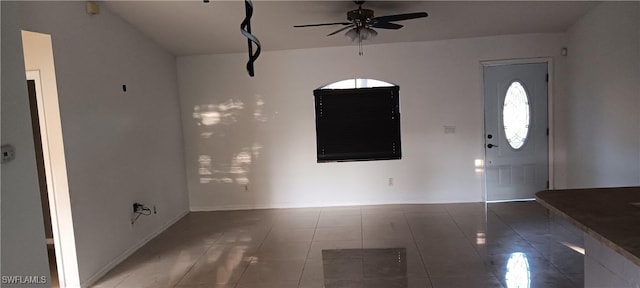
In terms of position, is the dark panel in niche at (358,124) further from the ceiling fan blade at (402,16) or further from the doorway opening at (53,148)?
the doorway opening at (53,148)

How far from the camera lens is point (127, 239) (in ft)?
14.3

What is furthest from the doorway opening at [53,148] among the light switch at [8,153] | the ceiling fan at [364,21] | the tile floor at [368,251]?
the ceiling fan at [364,21]

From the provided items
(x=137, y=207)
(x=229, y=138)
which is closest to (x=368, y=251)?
(x=137, y=207)

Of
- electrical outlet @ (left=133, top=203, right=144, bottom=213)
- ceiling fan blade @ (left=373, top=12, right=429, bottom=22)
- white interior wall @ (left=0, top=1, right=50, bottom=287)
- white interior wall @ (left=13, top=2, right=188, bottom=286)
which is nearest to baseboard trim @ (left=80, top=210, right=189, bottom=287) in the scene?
white interior wall @ (left=13, top=2, right=188, bottom=286)

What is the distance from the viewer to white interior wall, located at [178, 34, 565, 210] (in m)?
5.79

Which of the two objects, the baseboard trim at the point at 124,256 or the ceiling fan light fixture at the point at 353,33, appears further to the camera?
the ceiling fan light fixture at the point at 353,33

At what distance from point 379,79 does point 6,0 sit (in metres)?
4.39

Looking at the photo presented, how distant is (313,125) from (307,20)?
1.67 meters

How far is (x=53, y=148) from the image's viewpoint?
11.3 ft

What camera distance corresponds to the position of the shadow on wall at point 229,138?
19.7 ft

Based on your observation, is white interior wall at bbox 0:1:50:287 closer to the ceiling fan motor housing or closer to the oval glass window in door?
the ceiling fan motor housing

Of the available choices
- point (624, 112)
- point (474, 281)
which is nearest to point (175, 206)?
point (474, 281)

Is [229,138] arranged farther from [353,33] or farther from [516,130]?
[516,130]

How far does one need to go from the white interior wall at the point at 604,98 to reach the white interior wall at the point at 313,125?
81 cm
